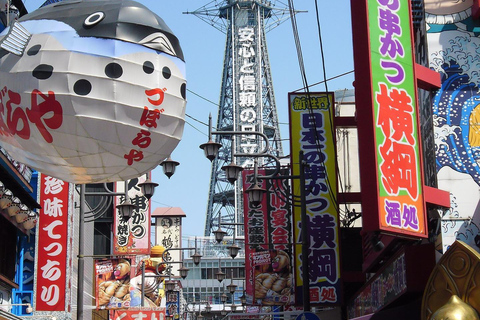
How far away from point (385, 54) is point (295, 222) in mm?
10823

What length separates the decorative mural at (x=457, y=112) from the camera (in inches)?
612

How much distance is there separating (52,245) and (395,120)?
14733 mm

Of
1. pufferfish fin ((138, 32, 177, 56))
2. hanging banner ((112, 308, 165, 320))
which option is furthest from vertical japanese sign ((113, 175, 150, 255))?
pufferfish fin ((138, 32, 177, 56))

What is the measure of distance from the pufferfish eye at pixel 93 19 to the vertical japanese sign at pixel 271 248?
1810 centimetres

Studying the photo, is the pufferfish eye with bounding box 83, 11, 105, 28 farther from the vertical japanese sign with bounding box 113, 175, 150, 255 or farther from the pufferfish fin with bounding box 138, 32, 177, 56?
the vertical japanese sign with bounding box 113, 175, 150, 255

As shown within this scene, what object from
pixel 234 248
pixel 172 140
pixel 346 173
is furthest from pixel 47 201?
pixel 172 140

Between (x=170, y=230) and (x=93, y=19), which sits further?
(x=170, y=230)

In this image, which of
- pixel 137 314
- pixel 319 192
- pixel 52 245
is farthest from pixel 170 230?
pixel 319 192

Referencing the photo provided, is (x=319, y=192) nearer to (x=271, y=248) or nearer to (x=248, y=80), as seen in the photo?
(x=271, y=248)

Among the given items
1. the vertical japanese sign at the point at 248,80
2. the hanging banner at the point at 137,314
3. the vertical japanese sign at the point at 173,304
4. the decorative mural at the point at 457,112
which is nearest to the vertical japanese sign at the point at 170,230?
the vertical japanese sign at the point at 173,304

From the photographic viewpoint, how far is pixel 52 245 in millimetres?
26797

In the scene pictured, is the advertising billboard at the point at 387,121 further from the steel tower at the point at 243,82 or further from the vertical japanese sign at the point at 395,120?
the steel tower at the point at 243,82

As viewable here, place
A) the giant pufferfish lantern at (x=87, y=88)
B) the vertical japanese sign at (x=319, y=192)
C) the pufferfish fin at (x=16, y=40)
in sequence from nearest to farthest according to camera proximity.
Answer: the giant pufferfish lantern at (x=87, y=88), the pufferfish fin at (x=16, y=40), the vertical japanese sign at (x=319, y=192)

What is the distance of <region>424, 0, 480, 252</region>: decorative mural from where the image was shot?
15.5 metres
